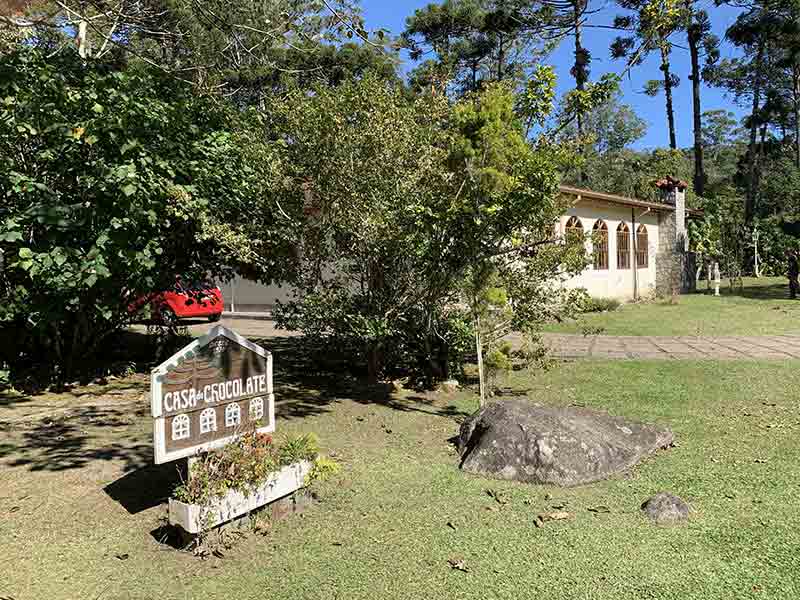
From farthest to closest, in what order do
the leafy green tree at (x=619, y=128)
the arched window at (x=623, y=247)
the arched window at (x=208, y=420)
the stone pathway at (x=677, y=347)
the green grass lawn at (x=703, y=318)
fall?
the leafy green tree at (x=619, y=128), the arched window at (x=623, y=247), the green grass lawn at (x=703, y=318), the stone pathway at (x=677, y=347), the arched window at (x=208, y=420)

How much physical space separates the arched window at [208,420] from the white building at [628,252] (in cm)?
1343

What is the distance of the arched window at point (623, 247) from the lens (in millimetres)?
20734

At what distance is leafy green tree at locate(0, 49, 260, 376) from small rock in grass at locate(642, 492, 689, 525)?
4.43 meters

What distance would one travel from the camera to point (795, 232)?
3186 cm

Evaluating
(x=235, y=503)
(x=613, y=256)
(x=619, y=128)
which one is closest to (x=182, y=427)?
(x=235, y=503)

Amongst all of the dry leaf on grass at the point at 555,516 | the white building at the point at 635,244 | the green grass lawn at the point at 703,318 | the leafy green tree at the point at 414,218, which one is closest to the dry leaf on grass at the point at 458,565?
the dry leaf on grass at the point at 555,516

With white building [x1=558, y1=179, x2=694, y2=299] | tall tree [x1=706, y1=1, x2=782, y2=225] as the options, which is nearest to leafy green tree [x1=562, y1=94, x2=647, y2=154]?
tall tree [x1=706, y1=1, x2=782, y2=225]

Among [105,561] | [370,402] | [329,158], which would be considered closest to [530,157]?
[329,158]

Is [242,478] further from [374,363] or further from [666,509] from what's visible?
[374,363]

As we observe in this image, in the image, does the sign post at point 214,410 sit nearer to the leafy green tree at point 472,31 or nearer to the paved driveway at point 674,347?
the paved driveway at point 674,347

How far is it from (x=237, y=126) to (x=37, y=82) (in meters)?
2.43

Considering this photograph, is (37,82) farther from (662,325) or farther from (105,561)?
(662,325)

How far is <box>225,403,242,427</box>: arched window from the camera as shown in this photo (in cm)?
380

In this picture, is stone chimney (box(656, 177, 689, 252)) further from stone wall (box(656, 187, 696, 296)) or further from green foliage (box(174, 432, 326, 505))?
green foliage (box(174, 432, 326, 505))
